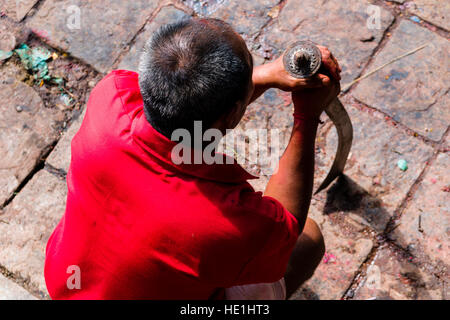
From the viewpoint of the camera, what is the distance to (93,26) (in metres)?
3.42

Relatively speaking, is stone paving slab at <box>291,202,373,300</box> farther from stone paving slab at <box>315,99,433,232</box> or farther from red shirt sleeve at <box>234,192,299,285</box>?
red shirt sleeve at <box>234,192,299,285</box>

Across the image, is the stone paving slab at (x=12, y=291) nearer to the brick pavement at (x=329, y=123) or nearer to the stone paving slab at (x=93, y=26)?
the brick pavement at (x=329, y=123)

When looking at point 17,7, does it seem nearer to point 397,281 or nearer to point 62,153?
point 62,153

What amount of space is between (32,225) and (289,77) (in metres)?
1.89

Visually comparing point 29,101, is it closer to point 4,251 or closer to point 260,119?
point 4,251

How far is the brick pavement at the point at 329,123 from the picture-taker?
2.65 meters

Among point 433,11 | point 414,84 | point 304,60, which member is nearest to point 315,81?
point 304,60

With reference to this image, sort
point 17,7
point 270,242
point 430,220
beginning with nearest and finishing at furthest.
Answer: point 270,242
point 430,220
point 17,7

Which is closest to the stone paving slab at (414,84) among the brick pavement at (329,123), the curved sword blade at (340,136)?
the brick pavement at (329,123)

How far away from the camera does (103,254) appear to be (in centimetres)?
162

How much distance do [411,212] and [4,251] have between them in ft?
7.80

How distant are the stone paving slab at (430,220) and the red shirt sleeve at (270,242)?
3.85ft

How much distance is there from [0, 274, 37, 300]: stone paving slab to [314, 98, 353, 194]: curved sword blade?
1768 millimetres

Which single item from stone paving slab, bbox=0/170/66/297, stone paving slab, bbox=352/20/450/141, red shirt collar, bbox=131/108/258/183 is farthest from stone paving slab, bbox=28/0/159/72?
red shirt collar, bbox=131/108/258/183
